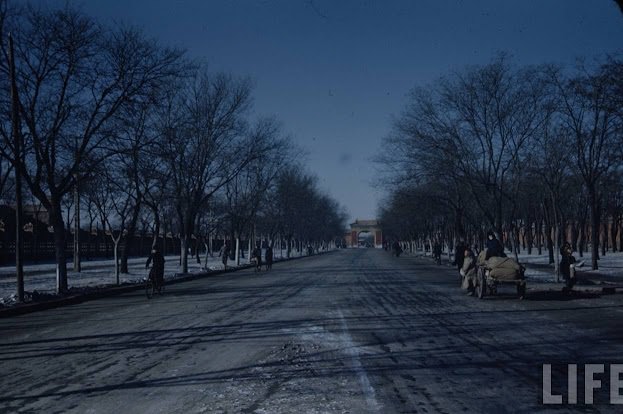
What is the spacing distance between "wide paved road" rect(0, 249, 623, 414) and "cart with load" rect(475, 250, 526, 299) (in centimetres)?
168

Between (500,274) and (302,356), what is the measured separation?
10103mm

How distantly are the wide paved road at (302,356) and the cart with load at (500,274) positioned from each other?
168cm

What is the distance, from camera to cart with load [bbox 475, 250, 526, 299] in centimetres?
1652

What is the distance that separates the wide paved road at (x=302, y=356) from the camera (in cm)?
582

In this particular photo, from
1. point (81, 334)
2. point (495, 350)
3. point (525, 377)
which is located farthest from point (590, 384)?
point (81, 334)

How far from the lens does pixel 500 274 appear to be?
651 inches

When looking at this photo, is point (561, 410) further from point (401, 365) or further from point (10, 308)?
point (10, 308)

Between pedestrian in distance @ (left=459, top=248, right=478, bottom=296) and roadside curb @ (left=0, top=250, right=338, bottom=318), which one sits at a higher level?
pedestrian in distance @ (left=459, top=248, right=478, bottom=296)

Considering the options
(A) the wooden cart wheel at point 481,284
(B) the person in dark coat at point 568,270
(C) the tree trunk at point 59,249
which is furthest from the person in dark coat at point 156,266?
(B) the person in dark coat at point 568,270

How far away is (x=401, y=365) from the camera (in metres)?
7.44

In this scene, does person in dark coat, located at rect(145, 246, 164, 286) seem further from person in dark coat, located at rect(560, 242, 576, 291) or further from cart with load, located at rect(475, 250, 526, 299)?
person in dark coat, located at rect(560, 242, 576, 291)

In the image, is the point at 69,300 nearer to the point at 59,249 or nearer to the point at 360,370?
the point at 59,249

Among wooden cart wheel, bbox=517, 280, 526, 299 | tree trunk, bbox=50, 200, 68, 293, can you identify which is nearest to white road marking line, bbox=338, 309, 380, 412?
wooden cart wheel, bbox=517, 280, 526, 299

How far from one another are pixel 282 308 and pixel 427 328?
473 cm
